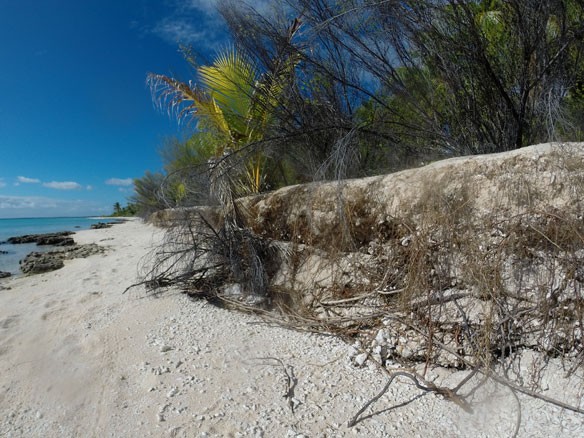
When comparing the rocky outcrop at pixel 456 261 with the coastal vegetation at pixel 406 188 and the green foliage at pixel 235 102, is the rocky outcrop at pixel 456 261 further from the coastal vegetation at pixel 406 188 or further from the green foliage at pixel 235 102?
the green foliage at pixel 235 102

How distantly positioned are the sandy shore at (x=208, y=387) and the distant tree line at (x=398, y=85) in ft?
5.65

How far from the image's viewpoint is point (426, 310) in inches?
84.6

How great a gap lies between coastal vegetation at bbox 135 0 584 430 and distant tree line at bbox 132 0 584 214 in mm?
24

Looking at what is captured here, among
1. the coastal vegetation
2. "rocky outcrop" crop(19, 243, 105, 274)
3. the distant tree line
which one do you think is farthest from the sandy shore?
"rocky outcrop" crop(19, 243, 105, 274)

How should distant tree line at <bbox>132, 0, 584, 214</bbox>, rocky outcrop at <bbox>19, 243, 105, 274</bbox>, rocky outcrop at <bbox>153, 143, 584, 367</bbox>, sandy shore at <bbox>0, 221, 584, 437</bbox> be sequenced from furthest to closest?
rocky outcrop at <bbox>19, 243, 105, 274</bbox> < distant tree line at <bbox>132, 0, 584, 214</bbox> < rocky outcrop at <bbox>153, 143, 584, 367</bbox> < sandy shore at <bbox>0, 221, 584, 437</bbox>

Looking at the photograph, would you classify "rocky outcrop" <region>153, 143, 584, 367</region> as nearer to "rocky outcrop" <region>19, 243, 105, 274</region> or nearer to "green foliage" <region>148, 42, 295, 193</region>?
"green foliage" <region>148, 42, 295, 193</region>

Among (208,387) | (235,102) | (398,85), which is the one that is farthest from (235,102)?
(208,387)

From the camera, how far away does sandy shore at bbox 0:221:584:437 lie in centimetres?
152

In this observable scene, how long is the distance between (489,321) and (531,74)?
3.12 m

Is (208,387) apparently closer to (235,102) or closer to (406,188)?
(406,188)

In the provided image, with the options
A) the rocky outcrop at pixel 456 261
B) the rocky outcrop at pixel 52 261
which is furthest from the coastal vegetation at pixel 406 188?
the rocky outcrop at pixel 52 261

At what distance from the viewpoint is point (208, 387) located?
1.82 meters

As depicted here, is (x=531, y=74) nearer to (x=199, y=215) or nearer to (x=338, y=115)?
(x=338, y=115)

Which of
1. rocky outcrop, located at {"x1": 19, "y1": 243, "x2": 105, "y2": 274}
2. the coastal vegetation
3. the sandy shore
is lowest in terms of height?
the sandy shore
